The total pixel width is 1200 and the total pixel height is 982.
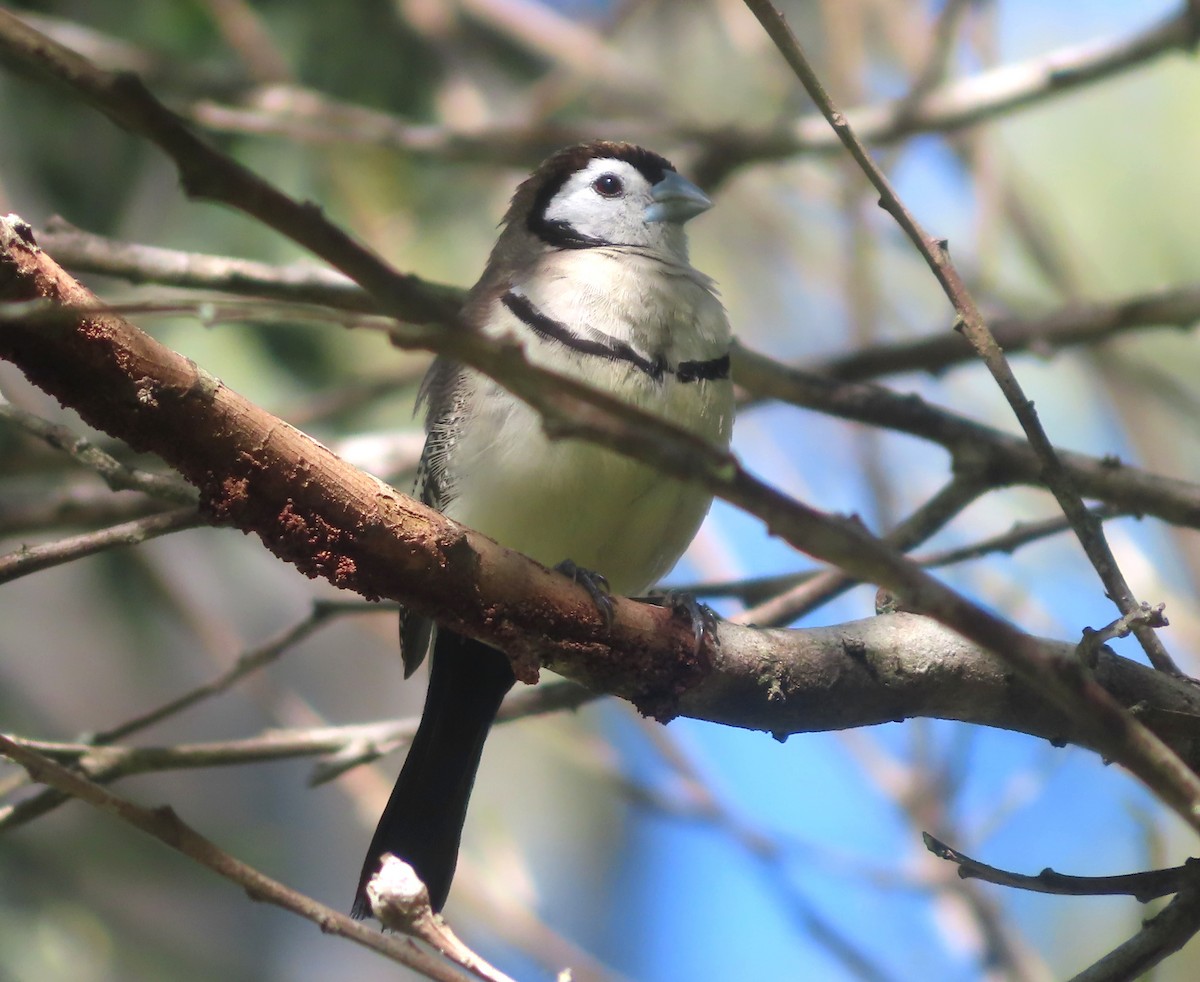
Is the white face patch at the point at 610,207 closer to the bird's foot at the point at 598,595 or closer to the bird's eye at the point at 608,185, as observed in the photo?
the bird's eye at the point at 608,185

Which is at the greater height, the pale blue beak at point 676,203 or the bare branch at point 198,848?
the pale blue beak at point 676,203

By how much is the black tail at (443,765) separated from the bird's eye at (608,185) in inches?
63.1

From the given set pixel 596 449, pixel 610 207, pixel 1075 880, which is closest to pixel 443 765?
pixel 596 449

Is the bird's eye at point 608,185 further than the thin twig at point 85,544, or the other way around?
the bird's eye at point 608,185

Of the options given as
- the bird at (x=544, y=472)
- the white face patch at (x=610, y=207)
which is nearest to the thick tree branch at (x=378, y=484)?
the bird at (x=544, y=472)

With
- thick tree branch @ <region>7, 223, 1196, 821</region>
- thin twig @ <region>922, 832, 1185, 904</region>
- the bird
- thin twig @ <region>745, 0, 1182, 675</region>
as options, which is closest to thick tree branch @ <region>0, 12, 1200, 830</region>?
thick tree branch @ <region>7, 223, 1196, 821</region>

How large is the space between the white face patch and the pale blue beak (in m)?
0.02

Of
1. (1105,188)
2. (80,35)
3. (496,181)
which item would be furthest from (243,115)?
(1105,188)

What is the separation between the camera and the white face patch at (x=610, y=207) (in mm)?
3906

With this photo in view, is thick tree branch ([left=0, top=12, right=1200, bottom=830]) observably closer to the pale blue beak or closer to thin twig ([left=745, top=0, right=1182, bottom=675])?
thin twig ([left=745, top=0, right=1182, bottom=675])

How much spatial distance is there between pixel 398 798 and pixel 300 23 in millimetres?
3944

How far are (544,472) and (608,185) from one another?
54.9 inches

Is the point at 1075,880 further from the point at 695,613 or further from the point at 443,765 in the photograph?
the point at 443,765

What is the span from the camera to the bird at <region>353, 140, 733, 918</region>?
2.98m
